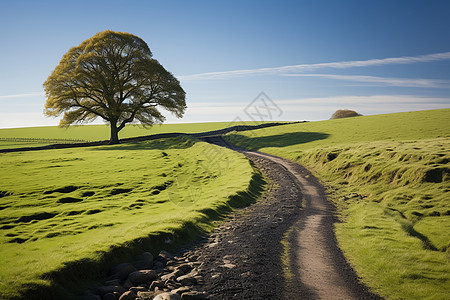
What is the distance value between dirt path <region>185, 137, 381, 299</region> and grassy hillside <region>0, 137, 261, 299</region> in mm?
2390

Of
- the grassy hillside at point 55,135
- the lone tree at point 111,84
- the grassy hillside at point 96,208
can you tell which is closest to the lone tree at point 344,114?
the grassy hillside at point 55,135

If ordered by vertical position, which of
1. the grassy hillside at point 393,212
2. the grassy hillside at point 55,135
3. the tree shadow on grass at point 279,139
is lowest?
the grassy hillside at point 393,212

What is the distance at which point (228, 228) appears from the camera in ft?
→ 52.7

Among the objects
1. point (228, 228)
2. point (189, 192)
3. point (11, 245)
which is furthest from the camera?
point (189, 192)

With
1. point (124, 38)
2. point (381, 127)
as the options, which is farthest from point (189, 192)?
point (381, 127)

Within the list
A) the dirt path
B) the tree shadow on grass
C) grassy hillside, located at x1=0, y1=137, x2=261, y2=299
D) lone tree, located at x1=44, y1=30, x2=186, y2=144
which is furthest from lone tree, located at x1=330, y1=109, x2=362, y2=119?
the dirt path

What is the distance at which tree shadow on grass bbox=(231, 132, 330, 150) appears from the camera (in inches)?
2125

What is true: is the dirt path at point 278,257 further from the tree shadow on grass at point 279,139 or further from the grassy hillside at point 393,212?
the tree shadow on grass at point 279,139

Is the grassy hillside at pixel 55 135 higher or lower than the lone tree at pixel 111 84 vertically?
lower

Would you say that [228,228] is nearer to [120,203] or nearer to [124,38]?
[120,203]

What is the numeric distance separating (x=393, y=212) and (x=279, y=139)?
41.4 m

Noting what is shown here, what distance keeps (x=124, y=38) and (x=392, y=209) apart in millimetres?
55316

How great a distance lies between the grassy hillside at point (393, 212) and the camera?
9977 mm

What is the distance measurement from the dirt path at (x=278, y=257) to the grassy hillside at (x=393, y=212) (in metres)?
1.01
